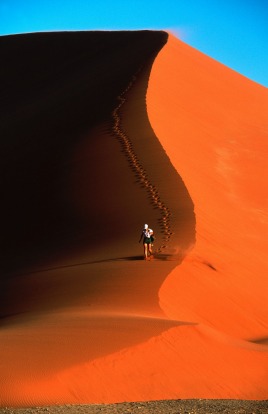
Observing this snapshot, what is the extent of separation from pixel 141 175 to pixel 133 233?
379 centimetres

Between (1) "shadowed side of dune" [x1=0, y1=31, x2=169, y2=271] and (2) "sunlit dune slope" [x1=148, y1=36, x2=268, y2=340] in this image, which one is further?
(1) "shadowed side of dune" [x1=0, y1=31, x2=169, y2=271]

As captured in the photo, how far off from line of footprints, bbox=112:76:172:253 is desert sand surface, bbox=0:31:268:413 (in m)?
0.06

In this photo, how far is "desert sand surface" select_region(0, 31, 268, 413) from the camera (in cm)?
1066

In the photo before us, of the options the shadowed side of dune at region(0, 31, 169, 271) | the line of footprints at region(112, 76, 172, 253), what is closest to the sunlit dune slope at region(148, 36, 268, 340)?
the line of footprints at region(112, 76, 172, 253)

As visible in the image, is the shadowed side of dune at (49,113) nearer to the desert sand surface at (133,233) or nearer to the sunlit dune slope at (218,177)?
the desert sand surface at (133,233)

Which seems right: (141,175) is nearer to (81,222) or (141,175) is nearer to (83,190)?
(83,190)

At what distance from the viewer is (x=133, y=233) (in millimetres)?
19703

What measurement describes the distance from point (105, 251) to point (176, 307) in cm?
430

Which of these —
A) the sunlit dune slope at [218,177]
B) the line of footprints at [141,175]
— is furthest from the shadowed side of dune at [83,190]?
the sunlit dune slope at [218,177]

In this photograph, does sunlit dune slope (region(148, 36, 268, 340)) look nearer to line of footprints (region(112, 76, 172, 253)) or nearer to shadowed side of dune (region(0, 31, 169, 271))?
line of footprints (region(112, 76, 172, 253))

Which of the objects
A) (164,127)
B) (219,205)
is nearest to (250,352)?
(219,205)

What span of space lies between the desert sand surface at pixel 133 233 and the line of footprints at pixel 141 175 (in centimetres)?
6

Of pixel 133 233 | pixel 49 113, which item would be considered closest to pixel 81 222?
pixel 133 233

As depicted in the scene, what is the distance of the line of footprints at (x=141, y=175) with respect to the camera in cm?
1963
